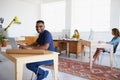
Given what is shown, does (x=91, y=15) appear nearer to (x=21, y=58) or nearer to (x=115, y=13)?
(x=115, y=13)

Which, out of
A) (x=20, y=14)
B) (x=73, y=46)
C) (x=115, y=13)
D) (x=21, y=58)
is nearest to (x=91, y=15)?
(x=115, y=13)

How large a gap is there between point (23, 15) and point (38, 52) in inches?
243

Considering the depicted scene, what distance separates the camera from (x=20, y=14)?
26.0 feet

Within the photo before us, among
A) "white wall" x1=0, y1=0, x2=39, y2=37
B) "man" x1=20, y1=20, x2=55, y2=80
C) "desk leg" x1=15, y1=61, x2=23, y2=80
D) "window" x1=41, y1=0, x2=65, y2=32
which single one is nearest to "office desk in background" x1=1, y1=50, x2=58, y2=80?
"desk leg" x1=15, y1=61, x2=23, y2=80

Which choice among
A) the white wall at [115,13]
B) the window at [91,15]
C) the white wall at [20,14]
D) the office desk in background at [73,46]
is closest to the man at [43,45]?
the office desk in background at [73,46]

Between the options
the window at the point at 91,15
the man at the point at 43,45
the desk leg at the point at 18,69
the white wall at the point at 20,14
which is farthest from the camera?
the white wall at the point at 20,14

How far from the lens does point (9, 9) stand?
7.56 m

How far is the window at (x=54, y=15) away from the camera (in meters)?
8.09

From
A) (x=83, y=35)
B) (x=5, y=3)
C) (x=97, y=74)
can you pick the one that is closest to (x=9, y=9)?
(x=5, y=3)

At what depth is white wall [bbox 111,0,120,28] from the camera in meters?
6.38

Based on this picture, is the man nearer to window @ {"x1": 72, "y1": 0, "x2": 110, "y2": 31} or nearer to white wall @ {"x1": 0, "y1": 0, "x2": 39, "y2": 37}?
window @ {"x1": 72, "y1": 0, "x2": 110, "y2": 31}

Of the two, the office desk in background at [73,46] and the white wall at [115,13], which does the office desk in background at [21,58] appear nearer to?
the office desk in background at [73,46]

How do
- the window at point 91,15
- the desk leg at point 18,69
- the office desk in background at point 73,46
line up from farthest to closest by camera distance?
the window at point 91,15 < the office desk in background at point 73,46 < the desk leg at point 18,69

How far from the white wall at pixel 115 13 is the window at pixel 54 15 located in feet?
7.89
